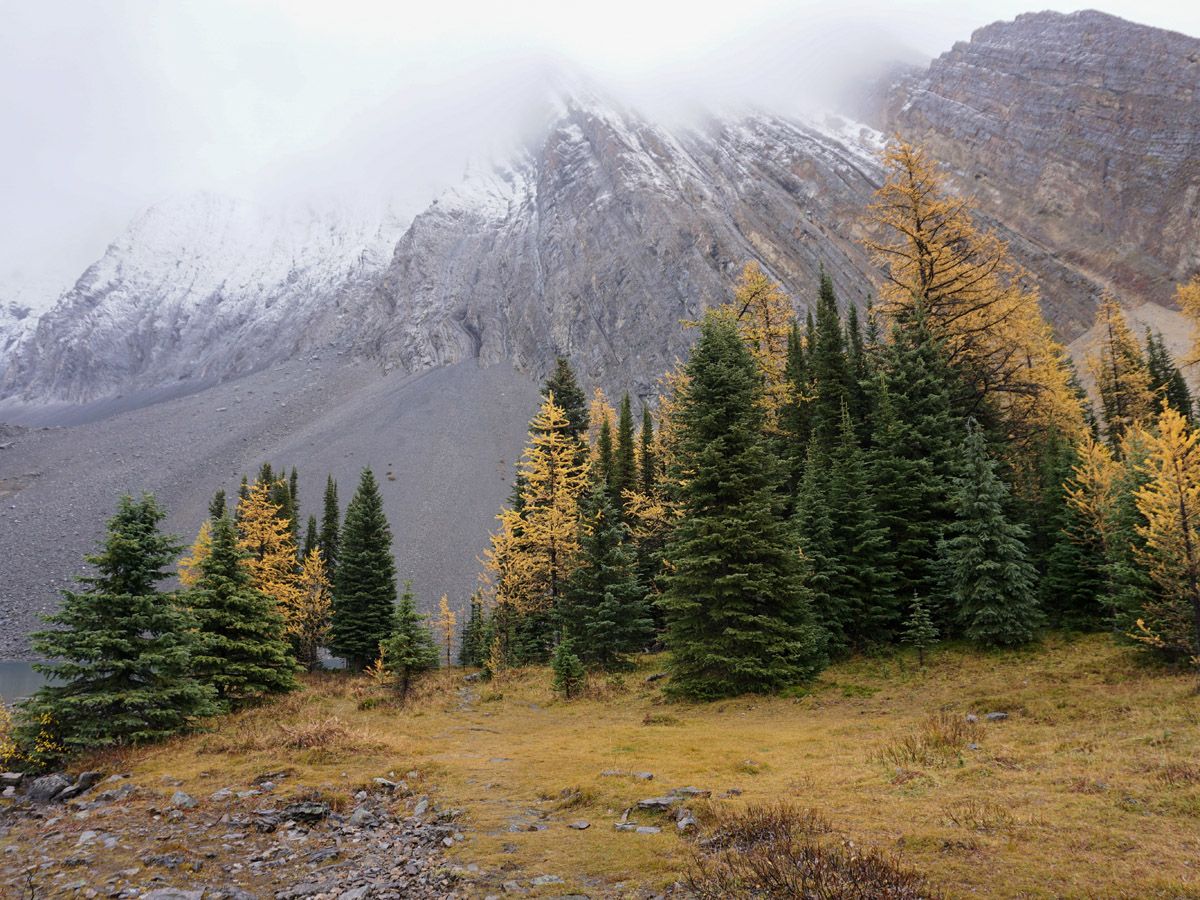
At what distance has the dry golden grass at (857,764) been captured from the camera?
666 centimetres

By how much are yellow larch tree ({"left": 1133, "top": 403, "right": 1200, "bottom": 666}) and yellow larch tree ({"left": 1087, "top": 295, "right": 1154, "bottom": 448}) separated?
31.2 m

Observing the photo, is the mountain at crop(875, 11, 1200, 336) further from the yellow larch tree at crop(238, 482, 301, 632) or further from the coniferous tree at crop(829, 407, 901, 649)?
the yellow larch tree at crop(238, 482, 301, 632)

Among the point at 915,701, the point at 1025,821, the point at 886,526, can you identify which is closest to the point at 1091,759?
the point at 1025,821

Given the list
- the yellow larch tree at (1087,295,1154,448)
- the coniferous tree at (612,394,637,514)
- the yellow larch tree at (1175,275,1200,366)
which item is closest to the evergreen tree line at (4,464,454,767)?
the coniferous tree at (612,394,637,514)

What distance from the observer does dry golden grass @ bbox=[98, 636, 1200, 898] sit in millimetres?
6656

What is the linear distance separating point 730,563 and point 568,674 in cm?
757

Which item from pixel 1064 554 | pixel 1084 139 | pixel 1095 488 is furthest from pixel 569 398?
pixel 1084 139

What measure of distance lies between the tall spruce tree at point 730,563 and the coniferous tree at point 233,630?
608 inches

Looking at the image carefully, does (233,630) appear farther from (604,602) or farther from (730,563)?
(730,563)

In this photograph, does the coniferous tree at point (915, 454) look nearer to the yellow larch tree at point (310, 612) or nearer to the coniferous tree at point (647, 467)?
the coniferous tree at point (647, 467)

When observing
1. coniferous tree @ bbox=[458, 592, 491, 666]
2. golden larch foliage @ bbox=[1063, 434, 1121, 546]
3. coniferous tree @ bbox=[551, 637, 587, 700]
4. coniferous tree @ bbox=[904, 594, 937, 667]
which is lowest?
coniferous tree @ bbox=[458, 592, 491, 666]

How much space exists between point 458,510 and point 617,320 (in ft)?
205

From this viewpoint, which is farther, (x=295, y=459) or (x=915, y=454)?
(x=295, y=459)

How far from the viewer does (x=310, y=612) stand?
41969 millimetres
